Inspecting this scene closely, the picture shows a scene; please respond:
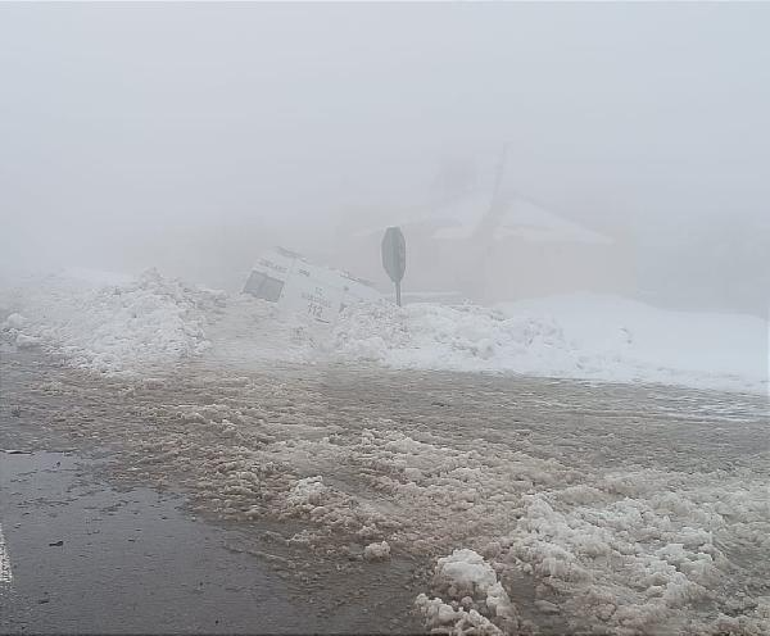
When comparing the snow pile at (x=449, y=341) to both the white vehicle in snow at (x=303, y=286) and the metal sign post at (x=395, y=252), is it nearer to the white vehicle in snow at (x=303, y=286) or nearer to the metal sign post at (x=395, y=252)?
the metal sign post at (x=395, y=252)

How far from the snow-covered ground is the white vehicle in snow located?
4.03ft

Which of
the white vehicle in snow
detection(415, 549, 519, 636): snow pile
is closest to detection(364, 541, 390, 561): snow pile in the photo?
detection(415, 549, 519, 636): snow pile

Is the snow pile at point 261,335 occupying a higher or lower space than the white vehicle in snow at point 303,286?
lower

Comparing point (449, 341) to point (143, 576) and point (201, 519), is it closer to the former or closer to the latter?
point (201, 519)

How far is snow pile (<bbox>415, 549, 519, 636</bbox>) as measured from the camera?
356 cm

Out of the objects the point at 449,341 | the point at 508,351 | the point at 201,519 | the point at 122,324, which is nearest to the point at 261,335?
the point at 122,324

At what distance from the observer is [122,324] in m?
12.3

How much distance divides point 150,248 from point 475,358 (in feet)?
116

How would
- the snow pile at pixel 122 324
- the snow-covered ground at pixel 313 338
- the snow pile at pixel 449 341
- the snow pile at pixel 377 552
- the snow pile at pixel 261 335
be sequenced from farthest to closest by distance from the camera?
1. the snow pile at pixel 449 341
2. the snow pile at pixel 261 335
3. the snow-covered ground at pixel 313 338
4. the snow pile at pixel 122 324
5. the snow pile at pixel 377 552

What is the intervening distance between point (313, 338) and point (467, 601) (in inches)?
419

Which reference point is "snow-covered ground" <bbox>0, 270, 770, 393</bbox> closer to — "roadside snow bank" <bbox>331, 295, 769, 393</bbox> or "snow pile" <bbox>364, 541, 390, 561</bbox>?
"roadside snow bank" <bbox>331, 295, 769, 393</bbox>

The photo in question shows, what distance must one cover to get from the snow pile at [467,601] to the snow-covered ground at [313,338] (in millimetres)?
7211

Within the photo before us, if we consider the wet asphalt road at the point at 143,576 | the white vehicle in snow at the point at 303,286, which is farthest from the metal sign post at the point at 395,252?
the wet asphalt road at the point at 143,576

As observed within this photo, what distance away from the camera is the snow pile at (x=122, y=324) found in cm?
1106
